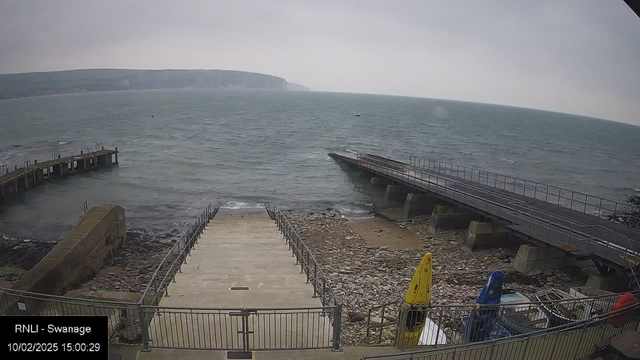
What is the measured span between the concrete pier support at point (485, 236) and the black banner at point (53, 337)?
19367 millimetres

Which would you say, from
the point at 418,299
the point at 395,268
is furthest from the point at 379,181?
the point at 418,299

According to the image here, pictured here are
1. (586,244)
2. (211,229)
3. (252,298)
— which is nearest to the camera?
(252,298)

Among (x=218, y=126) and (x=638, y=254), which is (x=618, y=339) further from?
(x=218, y=126)

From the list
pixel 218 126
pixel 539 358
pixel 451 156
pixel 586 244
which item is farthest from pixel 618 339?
pixel 218 126

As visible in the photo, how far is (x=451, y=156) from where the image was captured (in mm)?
64312

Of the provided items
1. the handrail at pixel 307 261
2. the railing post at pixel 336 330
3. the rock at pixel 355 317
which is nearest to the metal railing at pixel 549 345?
the railing post at pixel 336 330

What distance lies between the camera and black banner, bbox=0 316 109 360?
5.73 m

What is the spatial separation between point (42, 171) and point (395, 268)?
117 ft

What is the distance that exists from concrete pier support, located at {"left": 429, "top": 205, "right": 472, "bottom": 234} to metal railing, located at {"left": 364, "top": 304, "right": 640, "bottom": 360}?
659 inches

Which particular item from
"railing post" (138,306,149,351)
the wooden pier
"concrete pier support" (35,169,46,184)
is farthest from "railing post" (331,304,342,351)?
"concrete pier support" (35,169,46,184)

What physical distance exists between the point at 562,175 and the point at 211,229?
170 ft

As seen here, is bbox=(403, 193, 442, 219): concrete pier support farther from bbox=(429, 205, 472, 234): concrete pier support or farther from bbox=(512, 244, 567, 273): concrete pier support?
bbox=(512, 244, 567, 273): concrete pier support

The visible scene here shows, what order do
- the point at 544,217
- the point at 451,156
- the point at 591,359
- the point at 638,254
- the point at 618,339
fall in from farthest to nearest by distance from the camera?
the point at 451,156 → the point at 544,217 → the point at 638,254 → the point at 591,359 → the point at 618,339

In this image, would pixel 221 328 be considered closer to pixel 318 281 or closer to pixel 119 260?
pixel 318 281
